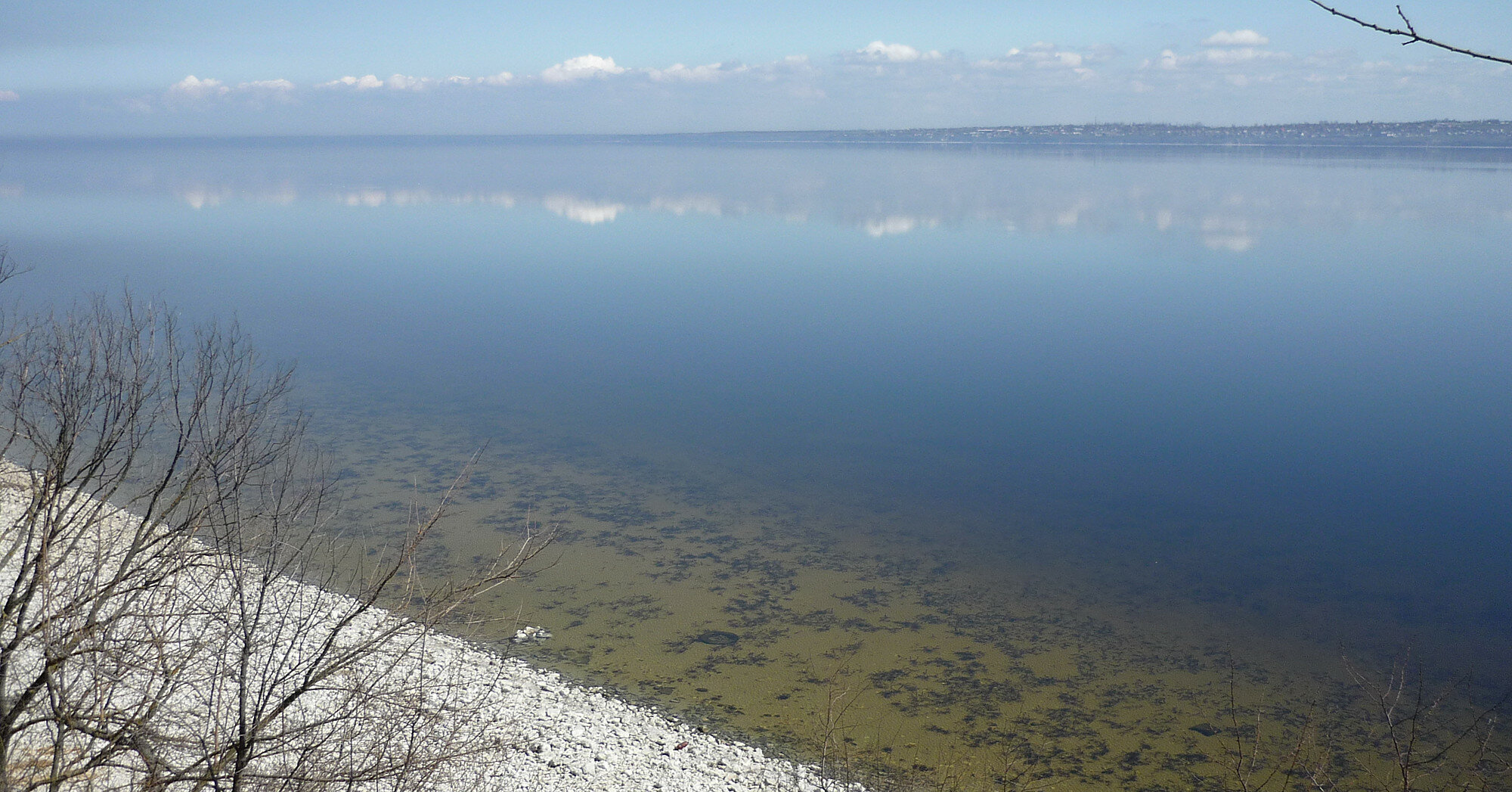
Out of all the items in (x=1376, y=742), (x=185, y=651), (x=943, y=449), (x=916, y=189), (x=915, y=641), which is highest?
(x=916, y=189)

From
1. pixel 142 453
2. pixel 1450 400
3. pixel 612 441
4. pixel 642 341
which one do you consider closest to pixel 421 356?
pixel 642 341

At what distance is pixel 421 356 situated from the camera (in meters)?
28.0

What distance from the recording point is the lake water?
467 inches

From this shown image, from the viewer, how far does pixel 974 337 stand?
30.3m

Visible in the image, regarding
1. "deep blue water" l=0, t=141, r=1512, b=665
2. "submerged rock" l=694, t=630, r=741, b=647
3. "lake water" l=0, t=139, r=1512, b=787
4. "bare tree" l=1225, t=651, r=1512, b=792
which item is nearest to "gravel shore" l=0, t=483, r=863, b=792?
"lake water" l=0, t=139, r=1512, b=787

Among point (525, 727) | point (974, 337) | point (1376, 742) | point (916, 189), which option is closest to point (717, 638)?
point (525, 727)

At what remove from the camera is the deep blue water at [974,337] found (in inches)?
703

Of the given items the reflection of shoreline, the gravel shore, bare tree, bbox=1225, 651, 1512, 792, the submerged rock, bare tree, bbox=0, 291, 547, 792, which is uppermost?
the reflection of shoreline

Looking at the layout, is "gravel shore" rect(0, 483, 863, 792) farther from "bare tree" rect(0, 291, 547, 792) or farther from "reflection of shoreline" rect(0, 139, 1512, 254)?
"reflection of shoreline" rect(0, 139, 1512, 254)

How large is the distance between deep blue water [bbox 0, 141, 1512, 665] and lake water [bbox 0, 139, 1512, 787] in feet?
0.52

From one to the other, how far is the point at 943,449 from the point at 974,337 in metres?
10.7

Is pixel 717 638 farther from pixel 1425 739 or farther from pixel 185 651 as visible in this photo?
pixel 1425 739

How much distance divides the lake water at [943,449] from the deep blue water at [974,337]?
160 millimetres

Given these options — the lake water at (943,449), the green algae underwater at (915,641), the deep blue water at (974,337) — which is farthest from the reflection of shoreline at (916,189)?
the green algae underwater at (915,641)
